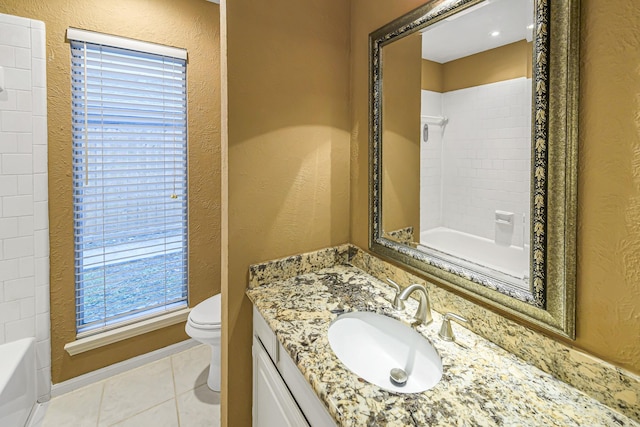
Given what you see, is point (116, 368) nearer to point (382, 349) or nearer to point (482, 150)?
point (382, 349)

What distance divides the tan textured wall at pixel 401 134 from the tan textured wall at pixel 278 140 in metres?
0.25

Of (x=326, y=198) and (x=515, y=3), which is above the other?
(x=515, y=3)

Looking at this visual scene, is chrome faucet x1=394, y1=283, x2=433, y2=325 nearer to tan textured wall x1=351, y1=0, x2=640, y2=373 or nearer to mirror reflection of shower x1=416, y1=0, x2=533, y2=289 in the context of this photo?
mirror reflection of shower x1=416, y1=0, x2=533, y2=289

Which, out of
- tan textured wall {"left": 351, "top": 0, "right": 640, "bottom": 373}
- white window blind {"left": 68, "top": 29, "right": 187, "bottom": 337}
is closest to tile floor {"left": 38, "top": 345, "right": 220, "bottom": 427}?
white window blind {"left": 68, "top": 29, "right": 187, "bottom": 337}

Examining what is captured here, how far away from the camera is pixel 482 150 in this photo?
2.94 feet

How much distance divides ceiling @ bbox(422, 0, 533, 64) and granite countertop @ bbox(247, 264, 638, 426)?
0.82m

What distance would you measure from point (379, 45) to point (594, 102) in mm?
790

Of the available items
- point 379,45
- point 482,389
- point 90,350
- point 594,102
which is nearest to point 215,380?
point 90,350

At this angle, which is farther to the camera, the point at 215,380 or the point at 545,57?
the point at 215,380

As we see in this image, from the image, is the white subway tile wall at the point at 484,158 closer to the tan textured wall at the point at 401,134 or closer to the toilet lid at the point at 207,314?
the tan textured wall at the point at 401,134

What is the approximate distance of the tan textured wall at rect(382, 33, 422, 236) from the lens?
1.11 metres

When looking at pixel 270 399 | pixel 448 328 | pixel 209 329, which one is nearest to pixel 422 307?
pixel 448 328

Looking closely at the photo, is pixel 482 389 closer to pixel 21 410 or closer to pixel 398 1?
pixel 398 1

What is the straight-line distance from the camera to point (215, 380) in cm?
187
